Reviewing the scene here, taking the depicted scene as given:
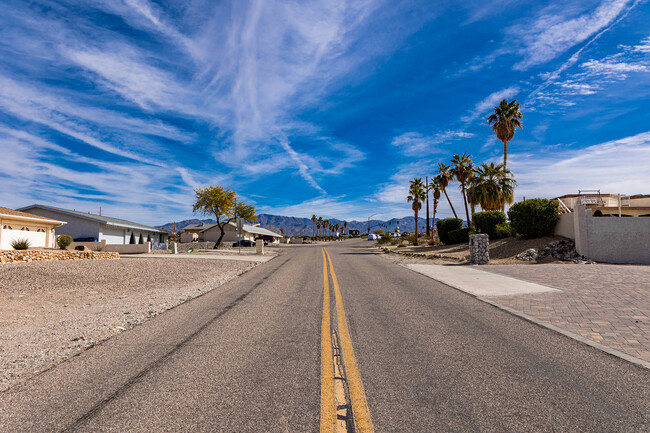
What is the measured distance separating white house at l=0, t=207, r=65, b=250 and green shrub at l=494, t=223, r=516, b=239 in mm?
38071

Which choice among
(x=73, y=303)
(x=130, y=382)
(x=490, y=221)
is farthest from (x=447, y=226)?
(x=130, y=382)

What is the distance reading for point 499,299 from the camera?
856cm

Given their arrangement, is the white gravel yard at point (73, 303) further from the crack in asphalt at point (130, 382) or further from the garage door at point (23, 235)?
the garage door at point (23, 235)

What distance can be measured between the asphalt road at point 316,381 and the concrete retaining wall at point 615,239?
16.3 meters

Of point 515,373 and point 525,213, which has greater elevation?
point 525,213

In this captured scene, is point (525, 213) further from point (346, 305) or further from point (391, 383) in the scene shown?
point (391, 383)

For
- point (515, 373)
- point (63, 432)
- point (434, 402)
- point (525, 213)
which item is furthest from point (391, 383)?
point (525, 213)

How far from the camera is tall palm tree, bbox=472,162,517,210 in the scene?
35.5m

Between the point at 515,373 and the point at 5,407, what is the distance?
5345 mm

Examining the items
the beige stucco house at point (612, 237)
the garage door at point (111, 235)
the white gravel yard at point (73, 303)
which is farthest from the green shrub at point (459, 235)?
the garage door at point (111, 235)

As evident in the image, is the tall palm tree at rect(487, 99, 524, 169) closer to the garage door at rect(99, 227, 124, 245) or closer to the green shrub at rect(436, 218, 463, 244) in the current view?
the green shrub at rect(436, 218, 463, 244)

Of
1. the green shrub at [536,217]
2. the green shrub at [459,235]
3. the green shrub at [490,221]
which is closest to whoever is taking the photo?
the green shrub at [536,217]

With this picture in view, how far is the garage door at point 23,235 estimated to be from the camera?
25.3 meters

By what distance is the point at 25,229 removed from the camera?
27.6 meters
